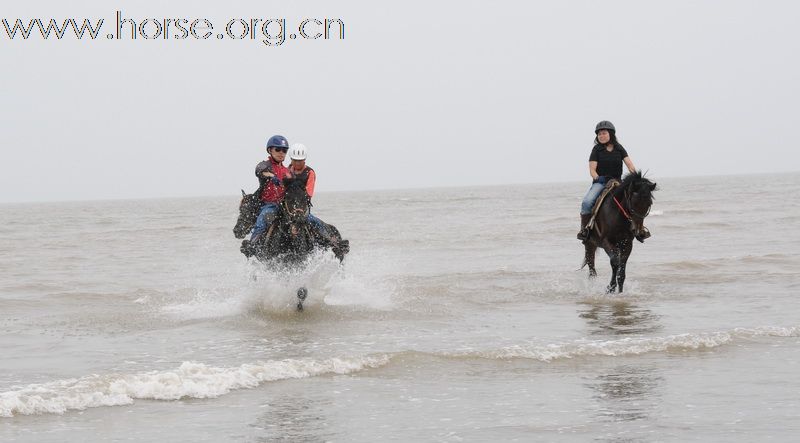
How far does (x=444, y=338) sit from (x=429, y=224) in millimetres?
28090

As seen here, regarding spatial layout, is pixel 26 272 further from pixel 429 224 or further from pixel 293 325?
pixel 429 224

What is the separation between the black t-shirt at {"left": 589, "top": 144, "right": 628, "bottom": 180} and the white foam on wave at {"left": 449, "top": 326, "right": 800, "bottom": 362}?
4678mm

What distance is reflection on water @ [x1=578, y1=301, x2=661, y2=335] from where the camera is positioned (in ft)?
31.2

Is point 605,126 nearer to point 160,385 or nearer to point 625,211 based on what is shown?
point 625,211

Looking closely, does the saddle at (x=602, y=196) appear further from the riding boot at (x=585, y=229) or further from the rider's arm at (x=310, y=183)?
the rider's arm at (x=310, y=183)

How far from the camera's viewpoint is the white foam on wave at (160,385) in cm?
636

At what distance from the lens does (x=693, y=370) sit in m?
7.37

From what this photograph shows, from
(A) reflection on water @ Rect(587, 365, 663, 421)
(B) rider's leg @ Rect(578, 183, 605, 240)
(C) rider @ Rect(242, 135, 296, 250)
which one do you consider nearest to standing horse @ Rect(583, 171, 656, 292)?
(B) rider's leg @ Rect(578, 183, 605, 240)

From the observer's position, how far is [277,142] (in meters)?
11.4

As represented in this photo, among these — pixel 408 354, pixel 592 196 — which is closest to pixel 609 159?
pixel 592 196

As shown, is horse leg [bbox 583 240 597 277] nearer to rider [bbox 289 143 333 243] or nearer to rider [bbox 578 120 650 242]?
rider [bbox 578 120 650 242]

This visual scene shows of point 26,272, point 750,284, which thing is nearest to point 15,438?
point 750,284

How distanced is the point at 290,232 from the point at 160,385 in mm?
4691

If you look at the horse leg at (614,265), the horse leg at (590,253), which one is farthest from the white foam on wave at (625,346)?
the horse leg at (590,253)
